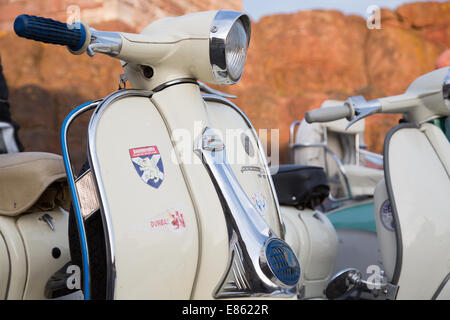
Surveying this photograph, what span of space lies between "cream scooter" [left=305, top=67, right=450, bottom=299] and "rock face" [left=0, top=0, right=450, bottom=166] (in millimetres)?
7760

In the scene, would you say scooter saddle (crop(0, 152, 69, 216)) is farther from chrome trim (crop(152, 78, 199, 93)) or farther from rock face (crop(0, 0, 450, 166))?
rock face (crop(0, 0, 450, 166))

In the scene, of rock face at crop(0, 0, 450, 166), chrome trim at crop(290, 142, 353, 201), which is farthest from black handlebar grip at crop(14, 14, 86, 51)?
rock face at crop(0, 0, 450, 166)

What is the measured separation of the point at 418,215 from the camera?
1315 mm

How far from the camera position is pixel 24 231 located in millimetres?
1071

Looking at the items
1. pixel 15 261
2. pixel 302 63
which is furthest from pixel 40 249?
pixel 302 63

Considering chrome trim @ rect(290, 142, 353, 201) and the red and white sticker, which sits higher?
the red and white sticker

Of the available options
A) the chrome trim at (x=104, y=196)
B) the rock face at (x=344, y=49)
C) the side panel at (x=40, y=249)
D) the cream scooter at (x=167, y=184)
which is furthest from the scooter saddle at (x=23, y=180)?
the rock face at (x=344, y=49)

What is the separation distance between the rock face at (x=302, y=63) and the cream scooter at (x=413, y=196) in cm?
776

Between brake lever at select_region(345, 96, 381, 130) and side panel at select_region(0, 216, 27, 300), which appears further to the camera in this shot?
brake lever at select_region(345, 96, 381, 130)

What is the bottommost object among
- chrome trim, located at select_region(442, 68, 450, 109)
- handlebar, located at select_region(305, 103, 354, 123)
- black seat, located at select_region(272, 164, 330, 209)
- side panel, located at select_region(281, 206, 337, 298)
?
side panel, located at select_region(281, 206, 337, 298)

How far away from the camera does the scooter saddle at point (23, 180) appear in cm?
108

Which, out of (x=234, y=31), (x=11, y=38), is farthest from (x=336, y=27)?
(x=234, y=31)

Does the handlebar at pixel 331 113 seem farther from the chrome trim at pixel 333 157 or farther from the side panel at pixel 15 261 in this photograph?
the chrome trim at pixel 333 157

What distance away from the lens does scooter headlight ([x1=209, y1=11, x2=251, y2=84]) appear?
1013 millimetres
